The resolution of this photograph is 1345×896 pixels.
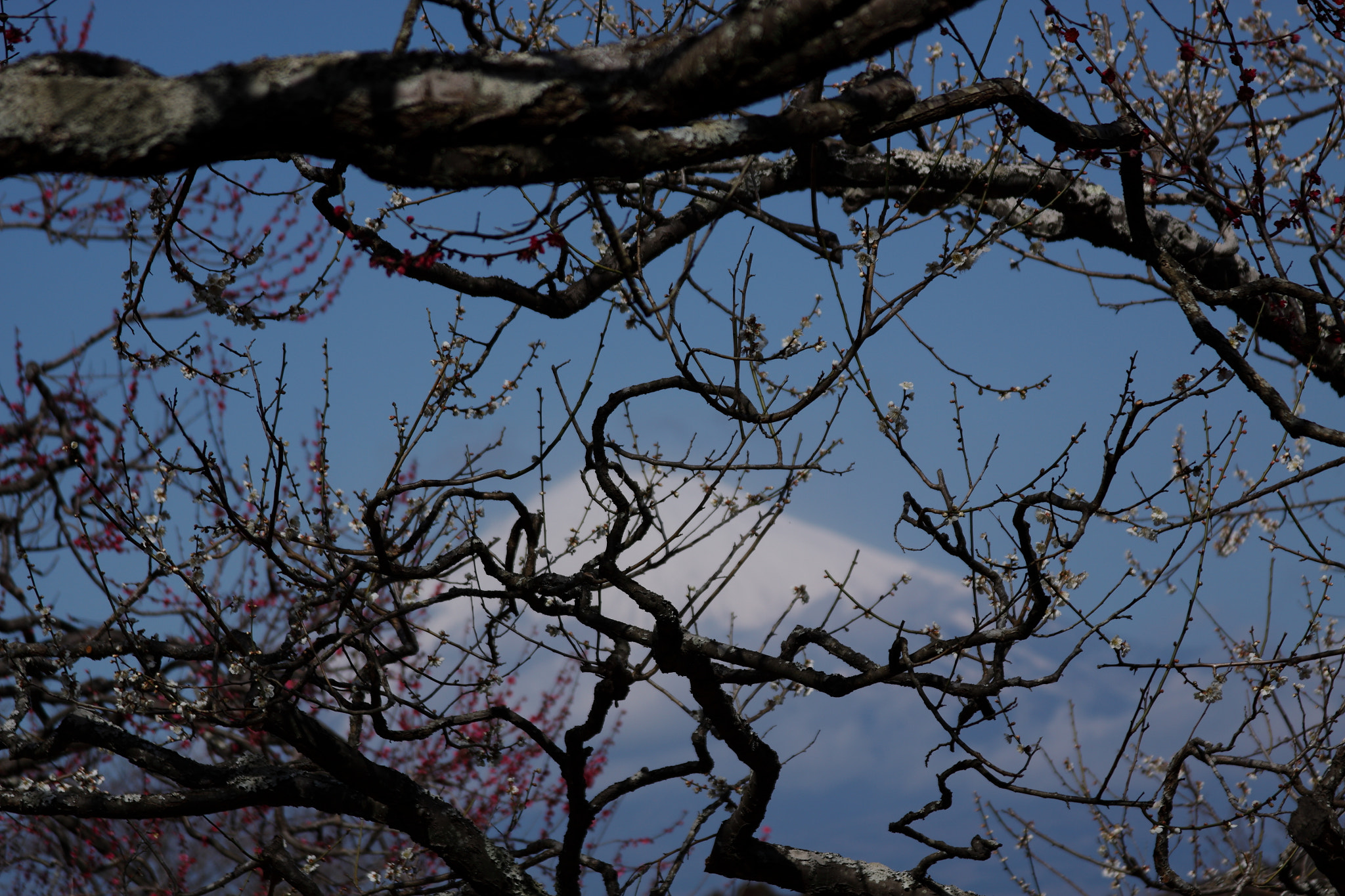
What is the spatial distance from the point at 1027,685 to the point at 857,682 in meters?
0.70

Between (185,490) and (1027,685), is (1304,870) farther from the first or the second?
(185,490)

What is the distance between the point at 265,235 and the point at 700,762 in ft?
10.8

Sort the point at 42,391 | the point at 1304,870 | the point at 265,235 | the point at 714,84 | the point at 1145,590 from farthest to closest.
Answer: the point at 42,391
the point at 1304,870
the point at 265,235
the point at 1145,590
the point at 714,84

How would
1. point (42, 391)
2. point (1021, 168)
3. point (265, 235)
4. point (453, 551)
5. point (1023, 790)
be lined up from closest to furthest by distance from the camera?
point (1023, 790), point (453, 551), point (265, 235), point (1021, 168), point (42, 391)

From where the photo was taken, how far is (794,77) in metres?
2.24

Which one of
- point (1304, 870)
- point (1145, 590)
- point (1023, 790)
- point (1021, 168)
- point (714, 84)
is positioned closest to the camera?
point (714, 84)

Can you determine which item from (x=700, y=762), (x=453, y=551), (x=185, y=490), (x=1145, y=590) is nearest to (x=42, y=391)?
(x=185, y=490)

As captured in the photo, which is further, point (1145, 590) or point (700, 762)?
point (700, 762)

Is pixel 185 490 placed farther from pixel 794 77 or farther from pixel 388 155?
pixel 794 77

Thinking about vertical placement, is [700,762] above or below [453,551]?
below

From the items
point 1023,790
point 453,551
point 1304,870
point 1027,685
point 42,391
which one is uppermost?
point 42,391

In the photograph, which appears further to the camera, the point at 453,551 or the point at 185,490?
the point at 185,490

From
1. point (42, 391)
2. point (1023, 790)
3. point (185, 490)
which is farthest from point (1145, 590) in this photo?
point (42, 391)

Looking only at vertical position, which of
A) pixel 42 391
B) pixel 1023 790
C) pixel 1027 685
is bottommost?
pixel 1023 790
